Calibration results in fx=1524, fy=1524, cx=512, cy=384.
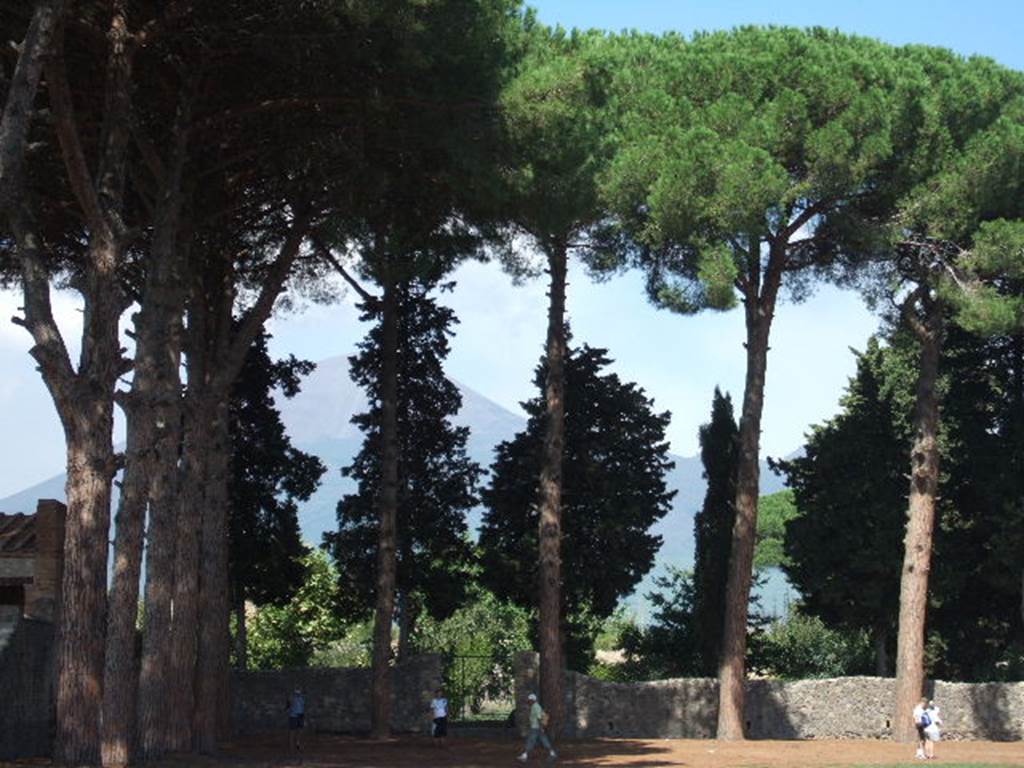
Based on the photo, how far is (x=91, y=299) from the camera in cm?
1641

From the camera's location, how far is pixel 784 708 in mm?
31234

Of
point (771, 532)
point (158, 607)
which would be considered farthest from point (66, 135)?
point (771, 532)

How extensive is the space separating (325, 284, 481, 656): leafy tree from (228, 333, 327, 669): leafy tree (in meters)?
1.07

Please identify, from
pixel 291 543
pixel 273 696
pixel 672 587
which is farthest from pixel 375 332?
pixel 672 587

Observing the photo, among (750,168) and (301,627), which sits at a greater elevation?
(750,168)

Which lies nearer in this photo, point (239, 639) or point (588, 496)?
point (588, 496)

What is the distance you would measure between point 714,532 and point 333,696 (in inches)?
375

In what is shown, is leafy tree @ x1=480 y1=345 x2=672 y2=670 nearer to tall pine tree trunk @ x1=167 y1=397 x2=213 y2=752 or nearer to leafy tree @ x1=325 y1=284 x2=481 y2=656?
leafy tree @ x1=325 y1=284 x2=481 y2=656

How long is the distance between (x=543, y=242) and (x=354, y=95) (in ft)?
33.9

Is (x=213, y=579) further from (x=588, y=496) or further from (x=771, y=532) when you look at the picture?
(x=771, y=532)

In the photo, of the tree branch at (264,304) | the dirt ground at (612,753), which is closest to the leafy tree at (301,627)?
the dirt ground at (612,753)

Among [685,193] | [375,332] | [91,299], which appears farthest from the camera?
[375,332]

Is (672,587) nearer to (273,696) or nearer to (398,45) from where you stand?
(273,696)

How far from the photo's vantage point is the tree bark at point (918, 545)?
2825cm
